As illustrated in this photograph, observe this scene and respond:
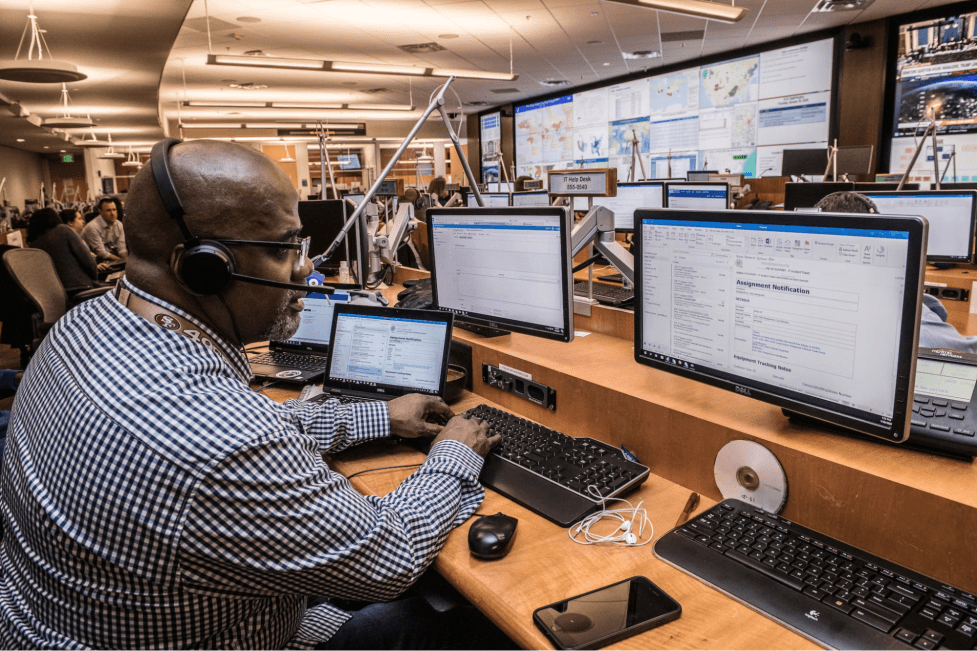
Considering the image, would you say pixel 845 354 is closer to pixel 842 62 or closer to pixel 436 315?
pixel 436 315

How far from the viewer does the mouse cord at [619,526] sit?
101 centimetres

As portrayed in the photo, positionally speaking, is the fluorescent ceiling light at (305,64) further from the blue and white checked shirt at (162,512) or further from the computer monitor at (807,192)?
the blue and white checked shirt at (162,512)

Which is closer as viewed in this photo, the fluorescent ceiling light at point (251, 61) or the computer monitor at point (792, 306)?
the computer monitor at point (792, 306)

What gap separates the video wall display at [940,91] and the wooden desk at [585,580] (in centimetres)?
657

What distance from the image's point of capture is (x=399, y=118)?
14953mm

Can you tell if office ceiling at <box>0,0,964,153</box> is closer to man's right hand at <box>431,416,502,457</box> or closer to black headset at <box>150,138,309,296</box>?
man's right hand at <box>431,416,502,457</box>

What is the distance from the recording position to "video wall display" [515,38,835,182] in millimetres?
7449

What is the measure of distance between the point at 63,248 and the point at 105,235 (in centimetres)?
321

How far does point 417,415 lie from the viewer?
4.63ft

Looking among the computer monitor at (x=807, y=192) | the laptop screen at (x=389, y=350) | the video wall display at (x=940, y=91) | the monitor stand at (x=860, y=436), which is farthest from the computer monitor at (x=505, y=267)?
the video wall display at (x=940, y=91)

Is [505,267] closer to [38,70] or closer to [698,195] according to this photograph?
[698,195]

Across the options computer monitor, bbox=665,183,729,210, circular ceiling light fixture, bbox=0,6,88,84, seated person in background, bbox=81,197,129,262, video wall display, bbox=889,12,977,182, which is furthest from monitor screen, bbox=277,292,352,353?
seated person in background, bbox=81,197,129,262

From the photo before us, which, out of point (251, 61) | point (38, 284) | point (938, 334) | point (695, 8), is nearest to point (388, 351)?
point (938, 334)

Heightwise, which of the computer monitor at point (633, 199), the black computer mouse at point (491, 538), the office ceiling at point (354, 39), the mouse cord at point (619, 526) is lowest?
the mouse cord at point (619, 526)
